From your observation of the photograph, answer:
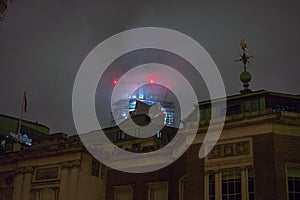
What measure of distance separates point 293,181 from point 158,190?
1238 cm

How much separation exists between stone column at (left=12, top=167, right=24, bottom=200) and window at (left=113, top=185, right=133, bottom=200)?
28.7 feet

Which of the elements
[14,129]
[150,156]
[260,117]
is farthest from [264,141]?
[14,129]

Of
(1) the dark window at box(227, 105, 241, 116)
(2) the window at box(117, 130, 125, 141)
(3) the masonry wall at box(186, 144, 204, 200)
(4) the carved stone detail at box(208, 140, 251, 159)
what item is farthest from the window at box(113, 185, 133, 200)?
(1) the dark window at box(227, 105, 241, 116)

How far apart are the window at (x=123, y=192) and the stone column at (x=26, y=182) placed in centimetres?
782

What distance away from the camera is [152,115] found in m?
53.4

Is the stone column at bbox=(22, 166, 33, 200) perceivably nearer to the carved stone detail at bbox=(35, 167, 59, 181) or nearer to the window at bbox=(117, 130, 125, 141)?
the carved stone detail at bbox=(35, 167, 59, 181)

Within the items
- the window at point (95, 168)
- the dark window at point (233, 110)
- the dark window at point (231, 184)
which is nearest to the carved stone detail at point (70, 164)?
the window at point (95, 168)

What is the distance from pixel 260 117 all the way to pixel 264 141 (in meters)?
1.47

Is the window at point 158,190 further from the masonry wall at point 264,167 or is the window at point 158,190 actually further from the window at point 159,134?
the masonry wall at point 264,167

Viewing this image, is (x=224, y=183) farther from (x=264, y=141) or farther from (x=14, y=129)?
(x=14, y=129)

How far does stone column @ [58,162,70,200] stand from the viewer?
40438 millimetres

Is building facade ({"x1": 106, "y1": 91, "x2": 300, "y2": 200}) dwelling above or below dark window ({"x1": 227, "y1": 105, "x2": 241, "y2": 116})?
below

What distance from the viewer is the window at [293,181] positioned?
2878cm

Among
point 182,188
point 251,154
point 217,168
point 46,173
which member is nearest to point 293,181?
point 251,154
